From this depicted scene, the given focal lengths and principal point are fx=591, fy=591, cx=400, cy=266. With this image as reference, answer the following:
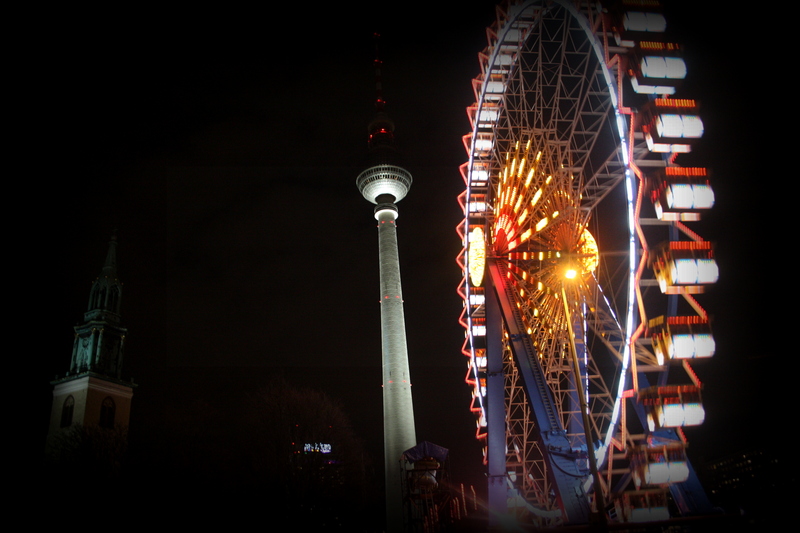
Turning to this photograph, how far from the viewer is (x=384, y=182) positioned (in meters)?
78.8

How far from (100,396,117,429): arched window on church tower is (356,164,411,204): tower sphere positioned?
39.8 meters

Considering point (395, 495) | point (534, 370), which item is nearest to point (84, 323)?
point (395, 495)

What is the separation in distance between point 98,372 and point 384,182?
134 feet

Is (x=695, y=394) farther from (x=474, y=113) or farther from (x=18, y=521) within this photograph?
(x=18, y=521)

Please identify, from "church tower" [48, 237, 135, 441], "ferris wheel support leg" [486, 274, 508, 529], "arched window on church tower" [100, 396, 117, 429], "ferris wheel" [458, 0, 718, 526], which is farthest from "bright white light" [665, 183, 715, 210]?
"arched window on church tower" [100, 396, 117, 429]

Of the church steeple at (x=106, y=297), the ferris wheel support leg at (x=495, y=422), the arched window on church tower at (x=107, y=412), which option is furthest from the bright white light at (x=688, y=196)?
the church steeple at (x=106, y=297)

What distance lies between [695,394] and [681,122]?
29.3 feet

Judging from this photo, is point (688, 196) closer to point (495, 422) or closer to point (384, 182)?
point (495, 422)

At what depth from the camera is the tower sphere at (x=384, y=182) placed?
7888 centimetres

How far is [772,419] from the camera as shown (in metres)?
45.4

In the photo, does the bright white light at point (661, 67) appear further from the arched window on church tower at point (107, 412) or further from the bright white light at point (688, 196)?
the arched window on church tower at point (107, 412)

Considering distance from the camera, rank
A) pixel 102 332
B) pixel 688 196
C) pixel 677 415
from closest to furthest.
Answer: pixel 677 415
pixel 688 196
pixel 102 332

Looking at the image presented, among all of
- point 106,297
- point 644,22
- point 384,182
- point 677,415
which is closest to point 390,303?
point 384,182

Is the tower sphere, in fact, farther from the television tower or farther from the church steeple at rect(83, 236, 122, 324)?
the church steeple at rect(83, 236, 122, 324)
